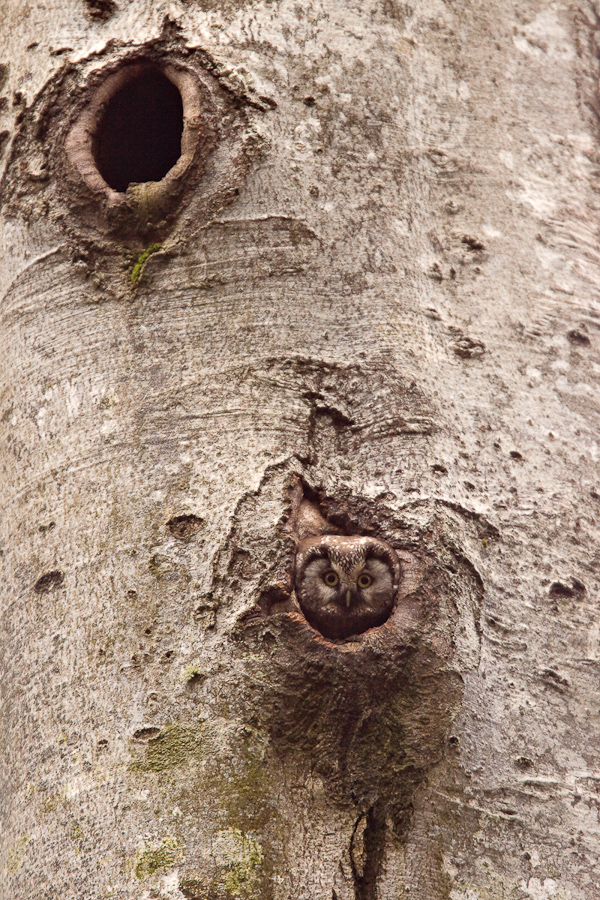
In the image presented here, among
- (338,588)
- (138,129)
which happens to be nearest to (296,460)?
(338,588)

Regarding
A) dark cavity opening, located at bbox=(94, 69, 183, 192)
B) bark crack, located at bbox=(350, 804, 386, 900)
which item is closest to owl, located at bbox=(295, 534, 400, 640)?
bark crack, located at bbox=(350, 804, 386, 900)

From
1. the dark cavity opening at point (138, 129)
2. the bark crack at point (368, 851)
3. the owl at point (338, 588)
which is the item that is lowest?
the bark crack at point (368, 851)

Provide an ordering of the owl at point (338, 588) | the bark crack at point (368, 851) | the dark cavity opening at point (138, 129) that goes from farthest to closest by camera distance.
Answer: the dark cavity opening at point (138, 129)
the owl at point (338, 588)
the bark crack at point (368, 851)

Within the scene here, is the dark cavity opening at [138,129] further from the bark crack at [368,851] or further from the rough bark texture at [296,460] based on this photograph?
the bark crack at [368,851]

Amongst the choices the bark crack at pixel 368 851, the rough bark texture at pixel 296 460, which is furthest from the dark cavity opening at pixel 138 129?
the bark crack at pixel 368 851

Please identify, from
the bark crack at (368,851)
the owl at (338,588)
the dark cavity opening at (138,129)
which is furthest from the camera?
the dark cavity opening at (138,129)

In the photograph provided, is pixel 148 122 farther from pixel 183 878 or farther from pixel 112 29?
pixel 183 878
